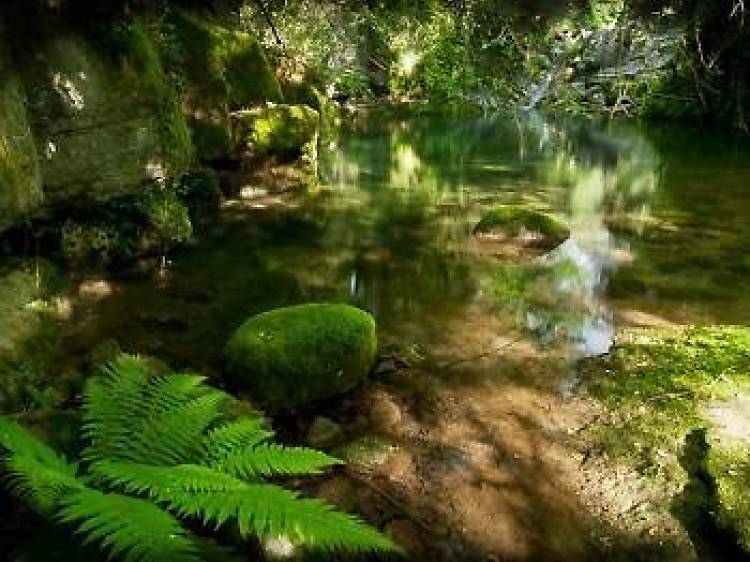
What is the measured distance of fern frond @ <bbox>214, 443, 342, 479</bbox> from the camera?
2.67 metres

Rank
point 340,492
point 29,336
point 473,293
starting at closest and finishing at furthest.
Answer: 1. point 340,492
2. point 29,336
3. point 473,293

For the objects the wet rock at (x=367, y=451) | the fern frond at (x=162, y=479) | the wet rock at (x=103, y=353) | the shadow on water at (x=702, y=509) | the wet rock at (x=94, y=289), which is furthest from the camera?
the wet rock at (x=94, y=289)

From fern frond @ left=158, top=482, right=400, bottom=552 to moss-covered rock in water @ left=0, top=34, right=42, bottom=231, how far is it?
162 inches

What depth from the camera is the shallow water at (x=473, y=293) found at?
4680 millimetres

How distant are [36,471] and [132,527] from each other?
44 cm

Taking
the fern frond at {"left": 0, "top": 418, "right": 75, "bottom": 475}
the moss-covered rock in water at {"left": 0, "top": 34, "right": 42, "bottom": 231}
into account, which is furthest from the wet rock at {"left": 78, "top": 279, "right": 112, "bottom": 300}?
the fern frond at {"left": 0, "top": 418, "right": 75, "bottom": 475}

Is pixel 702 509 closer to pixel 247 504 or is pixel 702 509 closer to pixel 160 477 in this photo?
pixel 247 504

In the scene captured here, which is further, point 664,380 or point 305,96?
point 305,96

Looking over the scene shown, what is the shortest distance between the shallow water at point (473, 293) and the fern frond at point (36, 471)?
2.18m

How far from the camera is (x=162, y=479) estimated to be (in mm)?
2459

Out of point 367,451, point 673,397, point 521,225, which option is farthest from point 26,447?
point 521,225

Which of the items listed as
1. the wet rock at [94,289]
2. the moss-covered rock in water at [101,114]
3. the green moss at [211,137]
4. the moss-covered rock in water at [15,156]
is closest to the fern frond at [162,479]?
the moss-covered rock in water at [15,156]

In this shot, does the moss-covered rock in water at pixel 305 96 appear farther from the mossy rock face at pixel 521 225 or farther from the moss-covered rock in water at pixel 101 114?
the moss-covered rock in water at pixel 101 114

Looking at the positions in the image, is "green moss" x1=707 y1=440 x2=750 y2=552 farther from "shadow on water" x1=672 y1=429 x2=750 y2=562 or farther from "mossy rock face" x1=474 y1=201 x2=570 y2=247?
"mossy rock face" x1=474 y1=201 x2=570 y2=247
